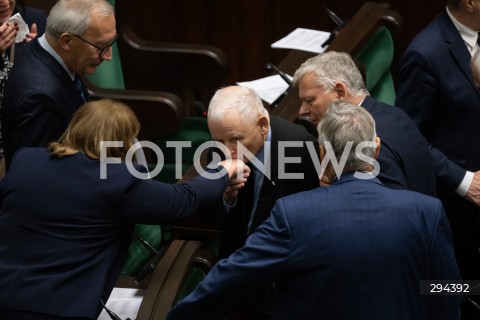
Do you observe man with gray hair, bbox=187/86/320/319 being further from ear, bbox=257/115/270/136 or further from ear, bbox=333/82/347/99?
ear, bbox=333/82/347/99

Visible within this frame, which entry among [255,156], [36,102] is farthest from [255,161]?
[36,102]

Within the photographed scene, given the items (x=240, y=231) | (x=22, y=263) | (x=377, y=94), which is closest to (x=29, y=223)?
(x=22, y=263)

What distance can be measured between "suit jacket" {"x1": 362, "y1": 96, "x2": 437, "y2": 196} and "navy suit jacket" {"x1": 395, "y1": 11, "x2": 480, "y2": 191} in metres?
0.35

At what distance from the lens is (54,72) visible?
8.79 feet

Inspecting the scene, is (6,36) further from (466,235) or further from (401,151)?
(466,235)

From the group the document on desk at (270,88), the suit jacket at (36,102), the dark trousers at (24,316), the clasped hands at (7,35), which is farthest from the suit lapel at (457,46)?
the dark trousers at (24,316)

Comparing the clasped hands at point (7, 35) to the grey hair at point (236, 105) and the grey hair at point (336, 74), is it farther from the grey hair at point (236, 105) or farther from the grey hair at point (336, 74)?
the grey hair at point (336, 74)

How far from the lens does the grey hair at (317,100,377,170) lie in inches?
81.0

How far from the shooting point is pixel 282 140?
2568 mm

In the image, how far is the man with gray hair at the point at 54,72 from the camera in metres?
2.59

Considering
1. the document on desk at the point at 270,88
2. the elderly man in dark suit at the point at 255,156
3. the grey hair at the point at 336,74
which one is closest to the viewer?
the elderly man in dark suit at the point at 255,156

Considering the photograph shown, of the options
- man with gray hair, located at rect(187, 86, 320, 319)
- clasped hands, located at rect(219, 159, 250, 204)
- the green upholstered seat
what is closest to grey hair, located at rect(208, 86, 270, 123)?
man with gray hair, located at rect(187, 86, 320, 319)

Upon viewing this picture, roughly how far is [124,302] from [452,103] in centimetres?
115

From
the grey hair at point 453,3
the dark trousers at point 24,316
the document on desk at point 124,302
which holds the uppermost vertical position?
the grey hair at point 453,3
